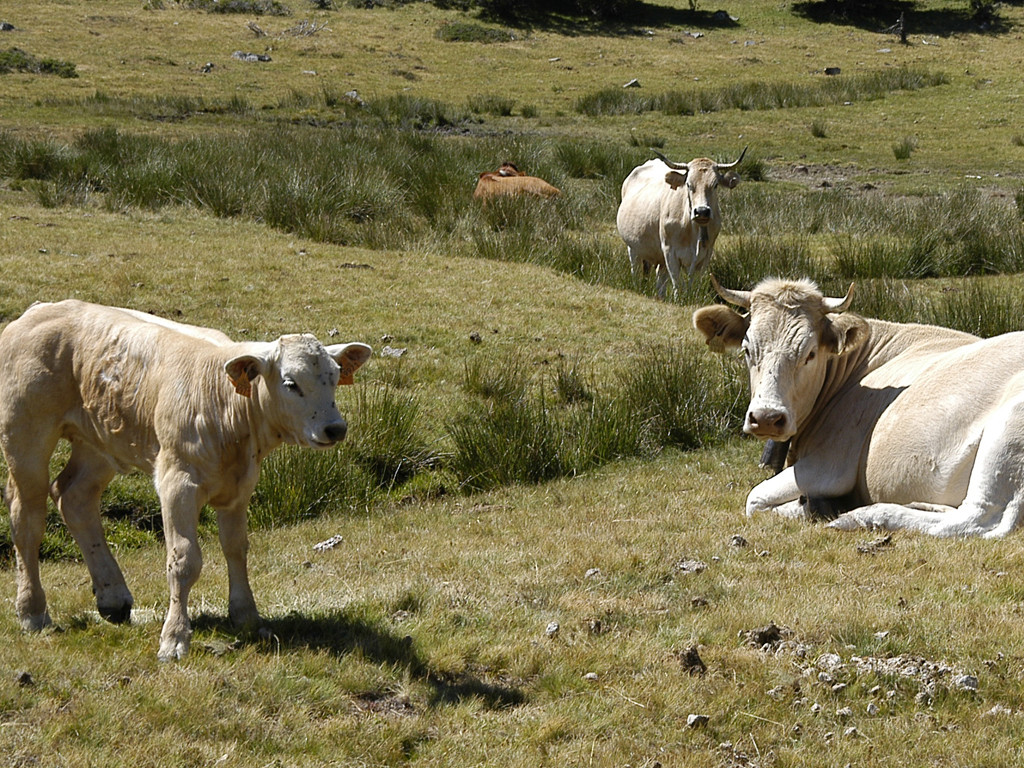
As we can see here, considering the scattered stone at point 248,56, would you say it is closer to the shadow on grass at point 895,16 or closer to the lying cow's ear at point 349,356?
the shadow on grass at point 895,16

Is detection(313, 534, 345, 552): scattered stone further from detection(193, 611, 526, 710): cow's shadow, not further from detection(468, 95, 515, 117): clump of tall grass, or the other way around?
detection(468, 95, 515, 117): clump of tall grass

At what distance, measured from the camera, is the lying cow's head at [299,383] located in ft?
15.5

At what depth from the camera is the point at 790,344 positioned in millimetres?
6938

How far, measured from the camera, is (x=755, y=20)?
58.6 metres

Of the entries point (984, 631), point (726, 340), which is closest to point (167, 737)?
point (984, 631)

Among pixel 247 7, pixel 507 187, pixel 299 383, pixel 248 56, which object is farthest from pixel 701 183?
pixel 247 7

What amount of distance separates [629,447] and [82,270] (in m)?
6.51

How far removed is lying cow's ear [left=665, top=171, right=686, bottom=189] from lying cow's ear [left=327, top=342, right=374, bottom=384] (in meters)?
10.0

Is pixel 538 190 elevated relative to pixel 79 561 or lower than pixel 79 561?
elevated

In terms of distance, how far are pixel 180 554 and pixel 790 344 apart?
376cm

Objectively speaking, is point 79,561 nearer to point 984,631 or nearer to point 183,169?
point 984,631

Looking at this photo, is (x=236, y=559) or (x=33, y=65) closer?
(x=236, y=559)

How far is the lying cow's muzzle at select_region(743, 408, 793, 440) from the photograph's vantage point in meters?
6.70

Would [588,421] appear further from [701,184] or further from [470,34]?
[470,34]
